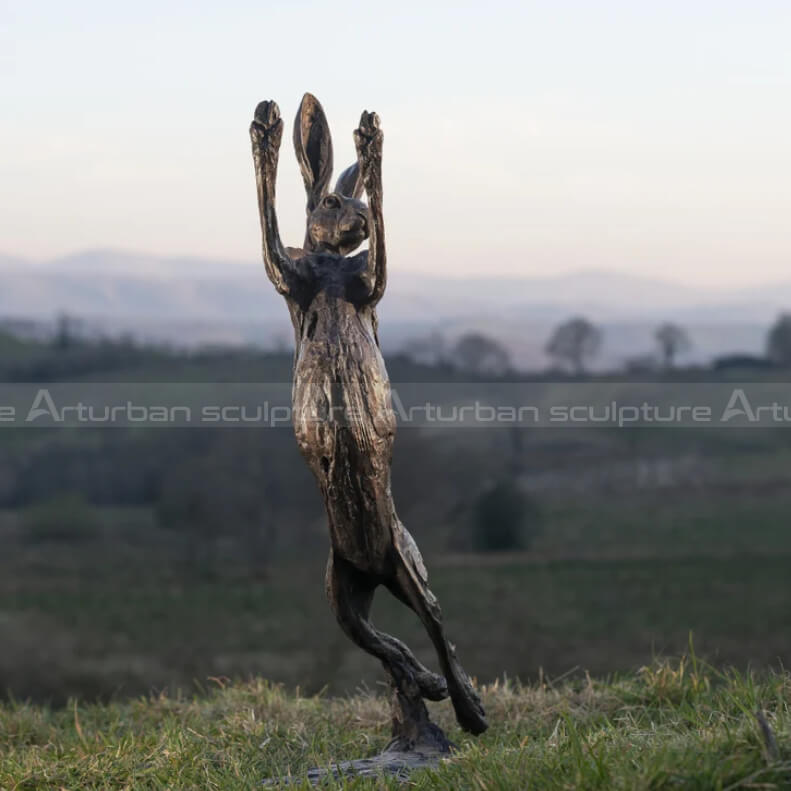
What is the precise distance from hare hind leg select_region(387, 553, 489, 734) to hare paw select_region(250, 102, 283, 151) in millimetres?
2589

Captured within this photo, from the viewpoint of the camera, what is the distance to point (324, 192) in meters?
7.79

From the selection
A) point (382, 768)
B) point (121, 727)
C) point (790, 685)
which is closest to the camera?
point (382, 768)

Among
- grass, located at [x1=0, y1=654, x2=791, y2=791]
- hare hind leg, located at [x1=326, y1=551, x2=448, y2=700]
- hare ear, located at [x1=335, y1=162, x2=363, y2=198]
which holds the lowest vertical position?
grass, located at [x1=0, y1=654, x2=791, y2=791]

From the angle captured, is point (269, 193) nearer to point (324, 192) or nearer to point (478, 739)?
point (324, 192)

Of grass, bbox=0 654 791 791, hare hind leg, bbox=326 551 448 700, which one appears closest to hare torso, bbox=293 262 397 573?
hare hind leg, bbox=326 551 448 700

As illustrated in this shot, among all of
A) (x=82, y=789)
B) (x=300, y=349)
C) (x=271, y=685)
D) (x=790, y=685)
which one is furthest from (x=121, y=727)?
(x=790, y=685)

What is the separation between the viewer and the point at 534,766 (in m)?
6.21

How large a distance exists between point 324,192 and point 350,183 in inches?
7.0

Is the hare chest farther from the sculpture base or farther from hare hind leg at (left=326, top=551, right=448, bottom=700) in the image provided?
the sculpture base

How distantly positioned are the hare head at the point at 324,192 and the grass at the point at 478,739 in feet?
10.3

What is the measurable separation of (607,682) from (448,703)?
1285 millimetres

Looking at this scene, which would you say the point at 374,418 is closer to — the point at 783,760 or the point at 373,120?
the point at 373,120

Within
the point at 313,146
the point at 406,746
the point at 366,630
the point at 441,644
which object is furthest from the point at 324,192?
the point at 406,746

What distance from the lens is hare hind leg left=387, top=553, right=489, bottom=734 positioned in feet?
23.9
